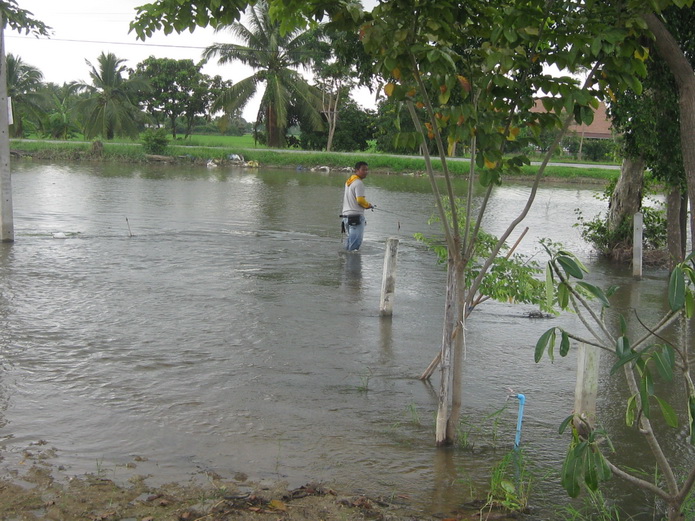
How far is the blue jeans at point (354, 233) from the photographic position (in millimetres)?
13903

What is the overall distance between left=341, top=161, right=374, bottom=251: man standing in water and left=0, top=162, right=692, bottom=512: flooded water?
0.39 m

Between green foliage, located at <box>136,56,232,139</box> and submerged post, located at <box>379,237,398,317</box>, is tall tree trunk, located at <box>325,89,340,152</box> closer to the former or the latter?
green foliage, located at <box>136,56,232,139</box>

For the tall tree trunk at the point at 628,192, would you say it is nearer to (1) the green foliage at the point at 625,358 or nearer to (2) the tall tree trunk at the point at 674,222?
(2) the tall tree trunk at the point at 674,222

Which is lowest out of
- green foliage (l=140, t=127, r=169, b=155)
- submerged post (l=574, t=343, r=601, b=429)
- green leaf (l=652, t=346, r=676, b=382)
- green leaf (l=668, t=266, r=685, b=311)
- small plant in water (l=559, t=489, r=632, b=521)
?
small plant in water (l=559, t=489, r=632, b=521)

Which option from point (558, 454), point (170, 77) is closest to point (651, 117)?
point (558, 454)

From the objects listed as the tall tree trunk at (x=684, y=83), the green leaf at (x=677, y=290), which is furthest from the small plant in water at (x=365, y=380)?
the green leaf at (x=677, y=290)

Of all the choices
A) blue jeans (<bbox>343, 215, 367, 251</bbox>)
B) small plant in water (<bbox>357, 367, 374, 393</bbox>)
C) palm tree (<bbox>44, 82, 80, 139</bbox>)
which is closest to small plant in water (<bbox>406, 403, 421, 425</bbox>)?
small plant in water (<bbox>357, 367, 374, 393</bbox>)

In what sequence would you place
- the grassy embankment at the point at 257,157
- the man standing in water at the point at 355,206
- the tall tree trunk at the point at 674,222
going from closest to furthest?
the tall tree trunk at the point at 674,222 < the man standing in water at the point at 355,206 < the grassy embankment at the point at 257,157

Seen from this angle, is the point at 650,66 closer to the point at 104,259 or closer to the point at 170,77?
the point at 104,259

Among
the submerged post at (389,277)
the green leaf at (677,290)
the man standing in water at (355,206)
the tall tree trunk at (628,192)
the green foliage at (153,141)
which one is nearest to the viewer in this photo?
the green leaf at (677,290)

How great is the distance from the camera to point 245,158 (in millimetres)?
43125

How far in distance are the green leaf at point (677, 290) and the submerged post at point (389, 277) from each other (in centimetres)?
605

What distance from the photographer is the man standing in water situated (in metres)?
13.3

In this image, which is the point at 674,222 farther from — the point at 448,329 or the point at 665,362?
the point at 665,362
